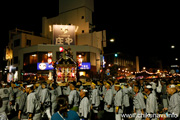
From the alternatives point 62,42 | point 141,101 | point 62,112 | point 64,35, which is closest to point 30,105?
point 62,112

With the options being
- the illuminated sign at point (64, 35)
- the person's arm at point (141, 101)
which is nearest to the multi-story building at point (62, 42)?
the illuminated sign at point (64, 35)

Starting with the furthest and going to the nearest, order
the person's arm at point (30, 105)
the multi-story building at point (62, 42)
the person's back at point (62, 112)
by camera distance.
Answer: the multi-story building at point (62, 42)
the person's arm at point (30, 105)
the person's back at point (62, 112)

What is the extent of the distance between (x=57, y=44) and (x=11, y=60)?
48.2 feet

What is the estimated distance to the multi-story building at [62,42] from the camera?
33.5 m

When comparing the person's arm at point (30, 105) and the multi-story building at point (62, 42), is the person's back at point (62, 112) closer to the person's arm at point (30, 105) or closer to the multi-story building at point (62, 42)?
the person's arm at point (30, 105)

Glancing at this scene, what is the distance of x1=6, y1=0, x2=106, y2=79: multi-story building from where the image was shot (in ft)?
110

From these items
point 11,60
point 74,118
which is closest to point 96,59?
point 11,60

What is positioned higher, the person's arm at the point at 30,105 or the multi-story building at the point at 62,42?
the multi-story building at the point at 62,42

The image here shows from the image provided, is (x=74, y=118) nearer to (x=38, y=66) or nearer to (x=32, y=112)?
(x=32, y=112)

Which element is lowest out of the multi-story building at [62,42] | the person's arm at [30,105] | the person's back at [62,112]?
the person's arm at [30,105]

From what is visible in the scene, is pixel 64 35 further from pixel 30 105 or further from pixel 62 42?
pixel 30 105

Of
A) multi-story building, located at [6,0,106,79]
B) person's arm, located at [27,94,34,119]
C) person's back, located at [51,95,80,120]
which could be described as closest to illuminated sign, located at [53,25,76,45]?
multi-story building, located at [6,0,106,79]

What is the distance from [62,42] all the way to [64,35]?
146 centimetres

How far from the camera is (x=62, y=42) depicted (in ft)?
112
